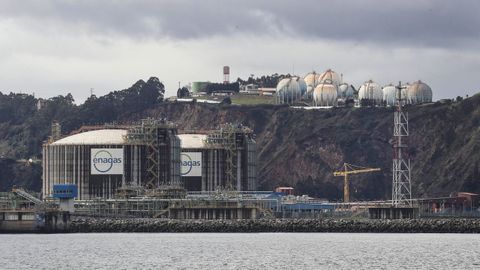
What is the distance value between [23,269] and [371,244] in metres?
52.5

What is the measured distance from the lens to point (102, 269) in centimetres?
13012

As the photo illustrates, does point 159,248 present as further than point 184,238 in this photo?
No

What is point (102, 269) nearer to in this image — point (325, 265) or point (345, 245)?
point (325, 265)

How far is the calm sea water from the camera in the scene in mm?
135750

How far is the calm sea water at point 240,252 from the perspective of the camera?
445 ft

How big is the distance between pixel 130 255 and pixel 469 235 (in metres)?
63.9

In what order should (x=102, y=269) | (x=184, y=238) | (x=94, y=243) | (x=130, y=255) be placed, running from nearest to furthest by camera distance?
(x=102, y=269) < (x=130, y=255) < (x=94, y=243) < (x=184, y=238)

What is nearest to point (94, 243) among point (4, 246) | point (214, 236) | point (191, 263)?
point (4, 246)

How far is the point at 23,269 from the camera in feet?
429

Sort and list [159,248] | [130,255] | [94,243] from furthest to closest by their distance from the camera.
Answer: [94,243], [159,248], [130,255]

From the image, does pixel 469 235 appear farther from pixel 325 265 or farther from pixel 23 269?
pixel 23 269

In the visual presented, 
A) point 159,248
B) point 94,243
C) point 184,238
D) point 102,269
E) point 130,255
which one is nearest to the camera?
point 102,269

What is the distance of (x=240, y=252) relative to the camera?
155 metres

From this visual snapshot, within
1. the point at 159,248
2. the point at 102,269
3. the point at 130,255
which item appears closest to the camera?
the point at 102,269
